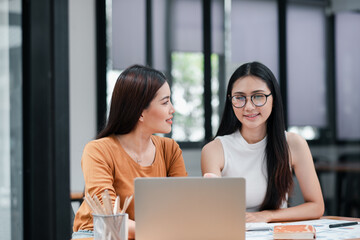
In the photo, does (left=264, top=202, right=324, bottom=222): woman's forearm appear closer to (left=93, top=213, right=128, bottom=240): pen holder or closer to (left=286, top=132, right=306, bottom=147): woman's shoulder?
(left=286, top=132, right=306, bottom=147): woman's shoulder

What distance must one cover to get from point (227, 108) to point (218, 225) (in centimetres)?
108

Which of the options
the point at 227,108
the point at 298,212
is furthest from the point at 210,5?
the point at 298,212

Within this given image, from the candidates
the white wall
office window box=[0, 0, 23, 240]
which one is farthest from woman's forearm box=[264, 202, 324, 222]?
the white wall

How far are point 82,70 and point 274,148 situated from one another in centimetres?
210

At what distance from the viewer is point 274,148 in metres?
2.33

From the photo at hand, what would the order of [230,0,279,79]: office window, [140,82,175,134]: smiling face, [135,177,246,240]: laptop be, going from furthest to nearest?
1. [230,0,279,79]: office window
2. [140,82,175,134]: smiling face
3. [135,177,246,240]: laptop

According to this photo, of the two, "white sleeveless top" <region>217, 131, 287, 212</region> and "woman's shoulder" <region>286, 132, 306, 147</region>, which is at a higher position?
"woman's shoulder" <region>286, 132, 306, 147</region>

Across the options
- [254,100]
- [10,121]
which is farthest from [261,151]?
[10,121]

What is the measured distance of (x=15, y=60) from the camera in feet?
10.3

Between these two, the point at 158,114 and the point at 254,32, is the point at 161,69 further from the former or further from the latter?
the point at 158,114

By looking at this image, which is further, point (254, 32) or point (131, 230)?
point (254, 32)

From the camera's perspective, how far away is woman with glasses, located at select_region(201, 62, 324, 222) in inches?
89.9

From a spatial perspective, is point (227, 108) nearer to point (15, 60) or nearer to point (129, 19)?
point (15, 60)

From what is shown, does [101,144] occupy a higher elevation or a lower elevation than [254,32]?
lower
